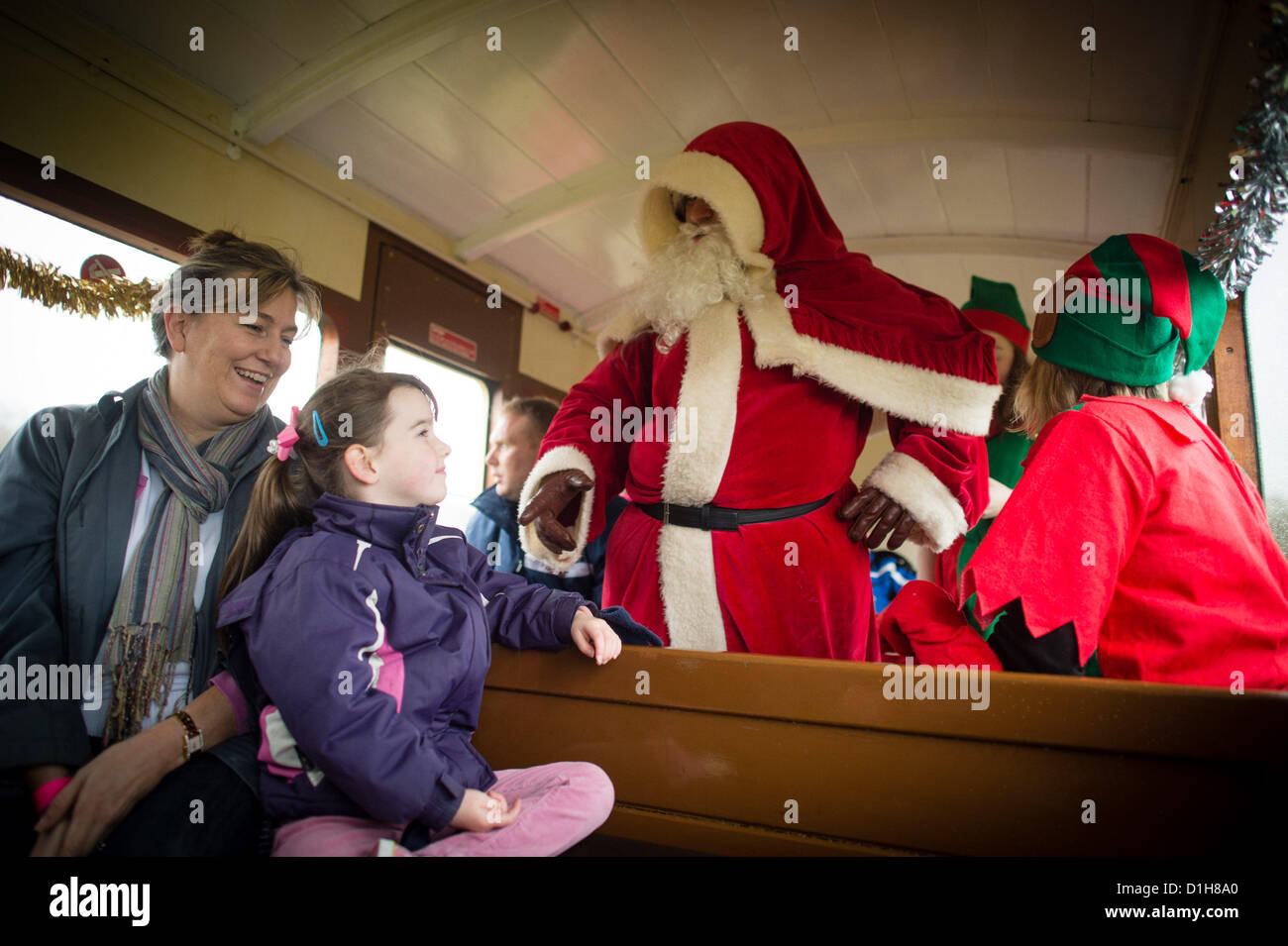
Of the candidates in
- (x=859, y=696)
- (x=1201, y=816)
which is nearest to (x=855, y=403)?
(x=859, y=696)

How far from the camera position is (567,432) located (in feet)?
5.66

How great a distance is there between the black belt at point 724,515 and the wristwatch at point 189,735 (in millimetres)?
910

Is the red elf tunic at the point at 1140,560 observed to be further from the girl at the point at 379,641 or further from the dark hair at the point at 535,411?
the dark hair at the point at 535,411

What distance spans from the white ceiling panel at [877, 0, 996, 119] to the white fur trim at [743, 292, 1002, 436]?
5.12ft

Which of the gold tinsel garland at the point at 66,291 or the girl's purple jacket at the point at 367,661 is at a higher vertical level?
the gold tinsel garland at the point at 66,291

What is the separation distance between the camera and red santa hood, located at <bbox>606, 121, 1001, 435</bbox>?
153 cm

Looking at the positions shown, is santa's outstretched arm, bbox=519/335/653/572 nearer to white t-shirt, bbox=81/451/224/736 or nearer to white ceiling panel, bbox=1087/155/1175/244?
white t-shirt, bbox=81/451/224/736

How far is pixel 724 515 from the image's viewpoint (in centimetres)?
153

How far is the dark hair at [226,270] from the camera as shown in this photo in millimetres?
1396

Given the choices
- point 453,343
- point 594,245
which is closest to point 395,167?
point 453,343

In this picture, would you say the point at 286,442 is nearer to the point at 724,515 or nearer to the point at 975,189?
the point at 724,515

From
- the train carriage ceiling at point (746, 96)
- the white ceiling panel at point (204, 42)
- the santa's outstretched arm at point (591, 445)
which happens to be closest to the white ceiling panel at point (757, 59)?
the train carriage ceiling at point (746, 96)

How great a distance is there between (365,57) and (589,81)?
83 centimetres

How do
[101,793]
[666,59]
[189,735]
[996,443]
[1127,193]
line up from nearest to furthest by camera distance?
1. [101,793]
2. [189,735]
3. [996,443]
4. [666,59]
5. [1127,193]
